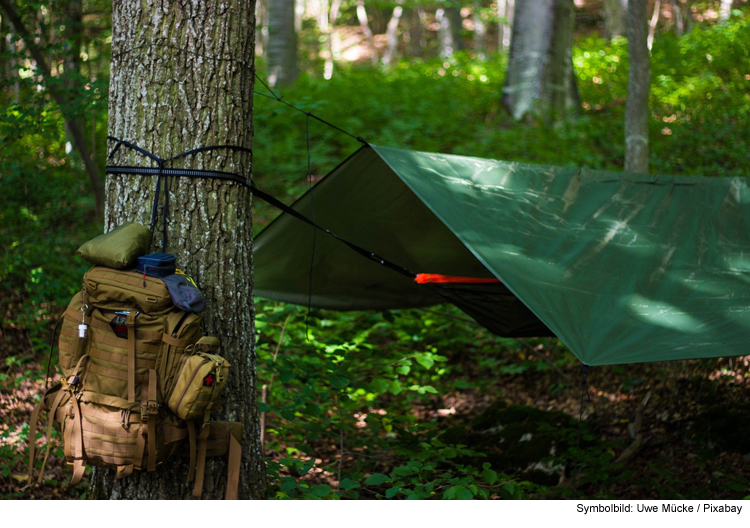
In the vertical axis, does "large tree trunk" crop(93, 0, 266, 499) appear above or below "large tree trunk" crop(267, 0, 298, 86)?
below

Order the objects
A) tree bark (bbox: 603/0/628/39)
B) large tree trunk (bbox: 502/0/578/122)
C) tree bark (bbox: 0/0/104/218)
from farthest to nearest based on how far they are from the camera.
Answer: tree bark (bbox: 603/0/628/39), large tree trunk (bbox: 502/0/578/122), tree bark (bbox: 0/0/104/218)

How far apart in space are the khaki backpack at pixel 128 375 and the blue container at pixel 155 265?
27 millimetres

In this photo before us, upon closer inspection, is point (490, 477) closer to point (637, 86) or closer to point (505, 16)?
point (637, 86)

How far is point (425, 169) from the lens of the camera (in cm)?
263

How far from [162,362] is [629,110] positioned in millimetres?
4640

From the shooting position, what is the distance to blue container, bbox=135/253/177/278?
1.76 metres

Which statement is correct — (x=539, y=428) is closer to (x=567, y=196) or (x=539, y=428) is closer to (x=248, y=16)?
(x=567, y=196)

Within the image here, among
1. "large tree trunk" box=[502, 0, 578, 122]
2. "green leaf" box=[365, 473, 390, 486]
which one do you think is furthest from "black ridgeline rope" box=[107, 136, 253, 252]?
"large tree trunk" box=[502, 0, 578, 122]

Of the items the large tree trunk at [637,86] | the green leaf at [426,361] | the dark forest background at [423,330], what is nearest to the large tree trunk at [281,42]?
the dark forest background at [423,330]

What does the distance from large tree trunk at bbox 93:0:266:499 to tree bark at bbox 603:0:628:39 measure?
12581mm

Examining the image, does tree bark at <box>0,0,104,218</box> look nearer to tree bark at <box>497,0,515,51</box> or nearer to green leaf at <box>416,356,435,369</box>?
green leaf at <box>416,356,435,369</box>

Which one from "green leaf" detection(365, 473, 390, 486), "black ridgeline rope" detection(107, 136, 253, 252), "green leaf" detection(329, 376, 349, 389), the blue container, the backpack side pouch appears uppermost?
"black ridgeline rope" detection(107, 136, 253, 252)

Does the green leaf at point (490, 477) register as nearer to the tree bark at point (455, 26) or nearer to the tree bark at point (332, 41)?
the tree bark at point (332, 41)

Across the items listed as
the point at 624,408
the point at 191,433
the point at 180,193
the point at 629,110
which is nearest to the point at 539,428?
the point at 624,408
